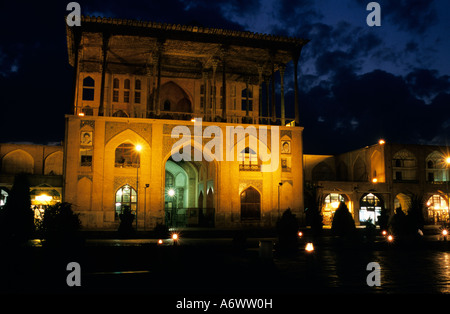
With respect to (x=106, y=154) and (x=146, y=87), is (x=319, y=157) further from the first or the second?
(x=106, y=154)

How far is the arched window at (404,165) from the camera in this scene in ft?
116

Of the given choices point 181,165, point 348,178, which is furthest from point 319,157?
point 181,165

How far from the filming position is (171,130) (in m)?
26.8

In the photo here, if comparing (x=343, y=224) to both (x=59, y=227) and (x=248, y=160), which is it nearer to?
(x=248, y=160)

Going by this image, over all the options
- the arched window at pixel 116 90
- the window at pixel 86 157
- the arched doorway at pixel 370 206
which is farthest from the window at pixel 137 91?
the arched doorway at pixel 370 206

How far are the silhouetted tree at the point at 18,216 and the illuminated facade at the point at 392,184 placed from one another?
75.1 ft

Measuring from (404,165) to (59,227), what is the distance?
30.8 meters

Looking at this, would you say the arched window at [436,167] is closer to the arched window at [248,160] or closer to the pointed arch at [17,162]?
the arched window at [248,160]

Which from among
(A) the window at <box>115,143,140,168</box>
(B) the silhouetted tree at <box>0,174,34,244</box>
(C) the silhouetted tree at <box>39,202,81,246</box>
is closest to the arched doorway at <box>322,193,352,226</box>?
(A) the window at <box>115,143,140,168</box>

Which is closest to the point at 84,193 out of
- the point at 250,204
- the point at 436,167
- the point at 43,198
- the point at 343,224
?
the point at 43,198

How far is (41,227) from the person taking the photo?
12625 mm

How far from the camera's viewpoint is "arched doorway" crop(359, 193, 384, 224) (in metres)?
35.0

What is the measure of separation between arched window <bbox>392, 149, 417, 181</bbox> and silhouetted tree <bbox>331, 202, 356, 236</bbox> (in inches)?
706

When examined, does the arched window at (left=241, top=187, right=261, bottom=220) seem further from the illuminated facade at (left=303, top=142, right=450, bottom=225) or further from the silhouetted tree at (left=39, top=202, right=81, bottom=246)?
the silhouetted tree at (left=39, top=202, right=81, bottom=246)
